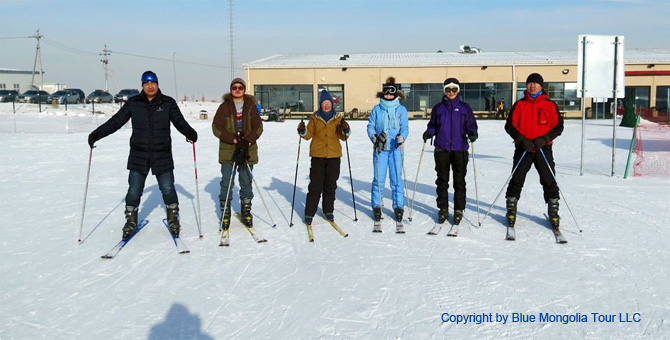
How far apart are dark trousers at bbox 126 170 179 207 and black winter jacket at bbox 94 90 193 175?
0.25 ft

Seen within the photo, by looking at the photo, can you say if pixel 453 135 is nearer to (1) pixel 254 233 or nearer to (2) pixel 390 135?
(2) pixel 390 135

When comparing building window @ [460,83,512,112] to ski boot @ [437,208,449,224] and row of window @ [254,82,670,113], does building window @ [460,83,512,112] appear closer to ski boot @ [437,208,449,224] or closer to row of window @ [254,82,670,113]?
row of window @ [254,82,670,113]

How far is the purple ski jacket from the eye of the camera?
655 centimetres

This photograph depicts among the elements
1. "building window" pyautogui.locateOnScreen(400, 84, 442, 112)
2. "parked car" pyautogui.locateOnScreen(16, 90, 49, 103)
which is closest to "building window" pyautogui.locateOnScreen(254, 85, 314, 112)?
"building window" pyautogui.locateOnScreen(400, 84, 442, 112)

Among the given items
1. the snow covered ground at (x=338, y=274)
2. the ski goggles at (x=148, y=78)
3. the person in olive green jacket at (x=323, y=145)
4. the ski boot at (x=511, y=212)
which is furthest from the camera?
the person in olive green jacket at (x=323, y=145)

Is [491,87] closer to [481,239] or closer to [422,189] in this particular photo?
[422,189]

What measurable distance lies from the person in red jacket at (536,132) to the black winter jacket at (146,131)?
4.03 meters

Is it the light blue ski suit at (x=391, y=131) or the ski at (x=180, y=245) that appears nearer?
the ski at (x=180, y=245)

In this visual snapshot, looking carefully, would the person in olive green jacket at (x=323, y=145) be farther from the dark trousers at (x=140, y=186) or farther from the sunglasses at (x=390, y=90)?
the dark trousers at (x=140, y=186)

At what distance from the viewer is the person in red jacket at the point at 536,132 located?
615cm

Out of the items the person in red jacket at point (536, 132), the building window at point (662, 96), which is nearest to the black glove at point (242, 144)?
the person in red jacket at point (536, 132)

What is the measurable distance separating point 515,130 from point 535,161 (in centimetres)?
43

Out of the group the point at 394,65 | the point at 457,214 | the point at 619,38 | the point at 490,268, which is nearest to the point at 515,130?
the point at 457,214

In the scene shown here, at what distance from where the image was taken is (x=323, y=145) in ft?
21.7
